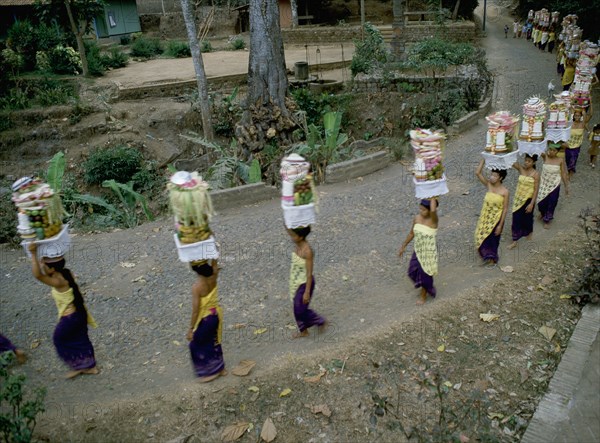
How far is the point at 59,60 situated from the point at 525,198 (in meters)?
18.7

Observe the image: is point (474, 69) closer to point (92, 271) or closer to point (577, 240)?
point (577, 240)

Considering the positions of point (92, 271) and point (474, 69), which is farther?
point (474, 69)

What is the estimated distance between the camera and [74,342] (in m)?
5.10

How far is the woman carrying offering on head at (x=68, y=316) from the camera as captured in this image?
4871mm

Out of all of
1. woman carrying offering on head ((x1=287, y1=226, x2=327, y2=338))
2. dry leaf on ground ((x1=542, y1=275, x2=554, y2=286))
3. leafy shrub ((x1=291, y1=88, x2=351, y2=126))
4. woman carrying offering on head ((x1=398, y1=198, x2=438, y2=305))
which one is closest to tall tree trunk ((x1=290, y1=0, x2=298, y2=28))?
leafy shrub ((x1=291, y1=88, x2=351, y2=126))

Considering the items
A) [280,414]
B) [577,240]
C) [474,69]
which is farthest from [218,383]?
[474,69]

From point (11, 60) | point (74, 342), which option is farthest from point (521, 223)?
point (11, 60)

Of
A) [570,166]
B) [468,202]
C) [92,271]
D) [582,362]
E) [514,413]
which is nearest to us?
[514,413]

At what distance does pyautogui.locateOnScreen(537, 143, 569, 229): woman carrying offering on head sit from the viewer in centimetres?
771

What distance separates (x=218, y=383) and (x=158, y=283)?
2376mm

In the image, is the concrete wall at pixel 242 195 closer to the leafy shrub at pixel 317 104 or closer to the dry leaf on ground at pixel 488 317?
the dry leaf on ground at pixel 488 317

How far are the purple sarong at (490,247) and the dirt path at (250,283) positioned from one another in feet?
0.62

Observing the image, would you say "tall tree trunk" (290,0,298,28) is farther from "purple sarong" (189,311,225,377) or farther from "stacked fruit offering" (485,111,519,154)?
"purple sarong" (189,311,225,377)

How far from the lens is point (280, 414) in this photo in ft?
15.4
